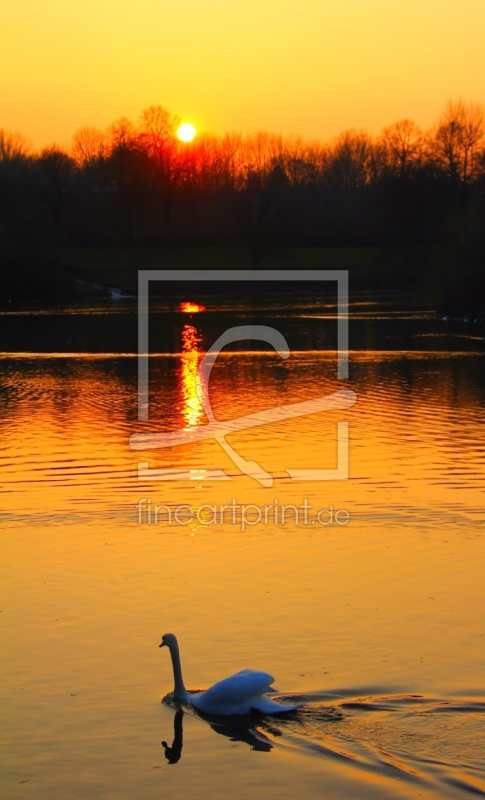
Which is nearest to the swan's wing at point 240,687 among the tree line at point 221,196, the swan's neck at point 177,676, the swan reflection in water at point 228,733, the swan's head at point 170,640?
the swan reflection in water at point 228,733

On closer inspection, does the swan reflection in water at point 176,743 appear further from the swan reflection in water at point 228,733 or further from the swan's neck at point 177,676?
the swan's neck at point 177,676

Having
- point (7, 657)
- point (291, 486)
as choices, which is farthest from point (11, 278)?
point (7, 657)

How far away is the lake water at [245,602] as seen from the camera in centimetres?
762

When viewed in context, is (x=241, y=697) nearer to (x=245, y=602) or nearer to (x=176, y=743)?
(x=176, y=743)

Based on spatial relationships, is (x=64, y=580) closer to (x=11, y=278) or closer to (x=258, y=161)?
(x=11, y=278)

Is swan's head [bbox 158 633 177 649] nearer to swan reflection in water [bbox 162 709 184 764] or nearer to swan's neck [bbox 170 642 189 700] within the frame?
swan's neck [bbox 170 642 189 700]

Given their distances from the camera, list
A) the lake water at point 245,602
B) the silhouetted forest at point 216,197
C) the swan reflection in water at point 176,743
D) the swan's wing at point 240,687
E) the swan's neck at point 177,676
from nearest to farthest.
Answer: the lake water at point 245,602, the swan reflection in water at point 176,743, the swan's wing at point 240,687, the swan's neck at point 177,676, the silhouetted forest at point 216,197

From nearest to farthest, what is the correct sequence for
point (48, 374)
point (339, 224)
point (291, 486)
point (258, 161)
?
point (291, 486)
point (48, 374)
point (339, 224)
point (258, 161)

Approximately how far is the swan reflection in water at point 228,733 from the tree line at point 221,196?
5826 cm

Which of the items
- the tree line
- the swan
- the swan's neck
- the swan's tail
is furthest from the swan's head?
the tree line

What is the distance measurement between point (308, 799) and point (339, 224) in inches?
3511

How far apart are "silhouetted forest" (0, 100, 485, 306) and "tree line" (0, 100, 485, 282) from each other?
94mm

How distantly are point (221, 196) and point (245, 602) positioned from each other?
269ft

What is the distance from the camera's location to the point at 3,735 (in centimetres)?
803
